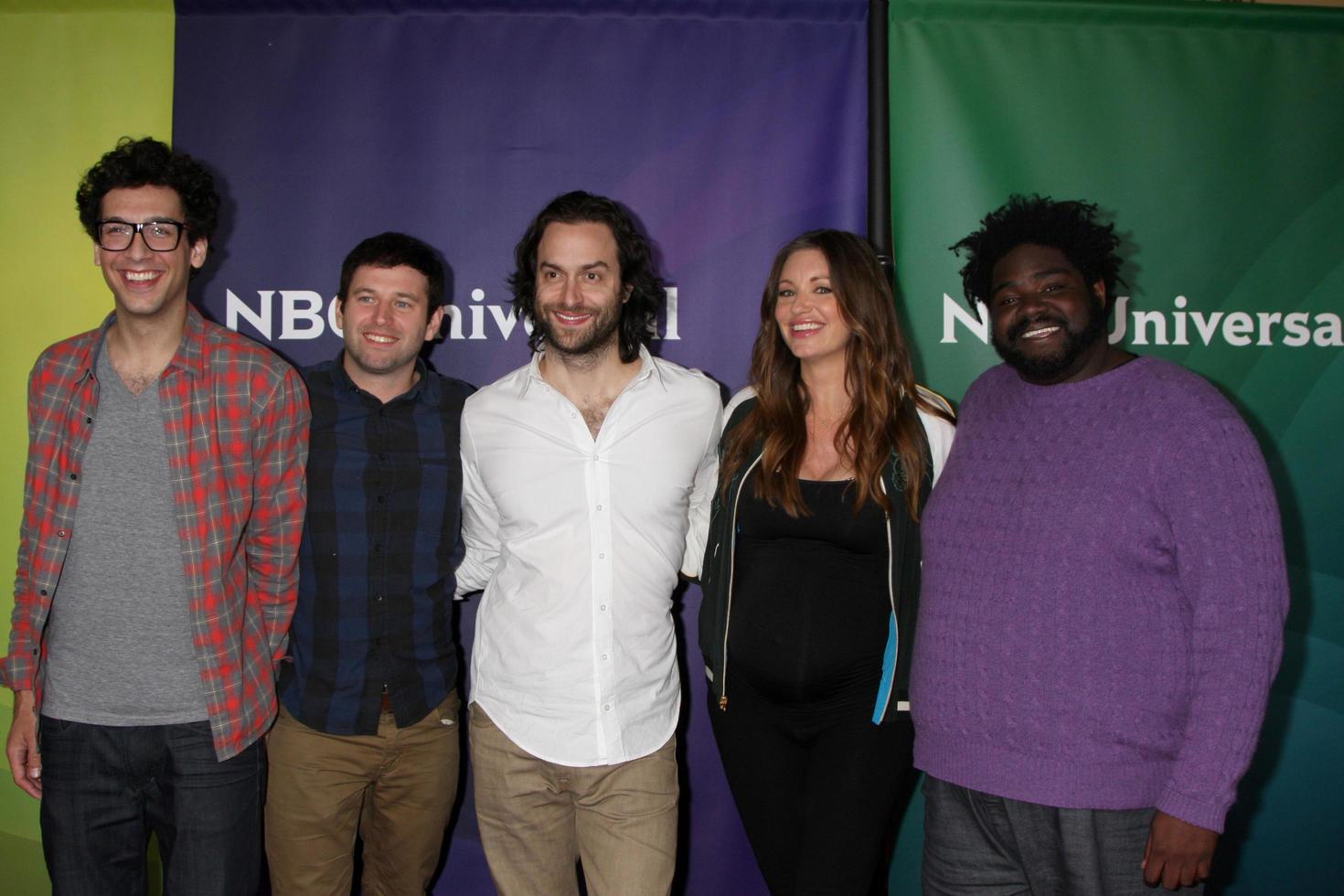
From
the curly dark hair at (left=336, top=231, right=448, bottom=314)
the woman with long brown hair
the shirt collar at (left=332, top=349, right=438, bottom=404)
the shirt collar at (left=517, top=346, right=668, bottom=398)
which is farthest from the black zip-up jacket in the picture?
the curly dark hair at (left=336, top=231, right=448, bottom=314)

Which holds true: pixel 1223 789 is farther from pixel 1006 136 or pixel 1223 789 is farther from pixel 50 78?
pixel 50 78

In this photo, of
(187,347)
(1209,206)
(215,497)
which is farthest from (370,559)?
(1209,206)

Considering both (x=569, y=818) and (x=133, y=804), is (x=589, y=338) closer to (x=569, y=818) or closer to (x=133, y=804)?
(x=569, y=818)

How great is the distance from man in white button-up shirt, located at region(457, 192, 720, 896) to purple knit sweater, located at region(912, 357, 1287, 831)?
26.4 inches

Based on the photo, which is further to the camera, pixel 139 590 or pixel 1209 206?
pixel 1209 206

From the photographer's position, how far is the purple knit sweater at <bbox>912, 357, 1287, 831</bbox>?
1.60 meters

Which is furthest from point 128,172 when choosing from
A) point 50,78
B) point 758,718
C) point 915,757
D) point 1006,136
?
point 1006,136

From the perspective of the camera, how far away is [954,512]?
6.28 ft

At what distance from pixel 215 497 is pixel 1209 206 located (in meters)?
3.10

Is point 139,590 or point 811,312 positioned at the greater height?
point 811,312

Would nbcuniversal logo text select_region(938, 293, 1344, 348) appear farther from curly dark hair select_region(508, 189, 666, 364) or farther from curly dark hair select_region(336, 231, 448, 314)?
curly dark hair select_region(336, 231, 448, 314)

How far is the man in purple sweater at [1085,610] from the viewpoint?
1604mm

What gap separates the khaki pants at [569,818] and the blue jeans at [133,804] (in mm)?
571

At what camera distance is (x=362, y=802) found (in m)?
Result: 2.39
